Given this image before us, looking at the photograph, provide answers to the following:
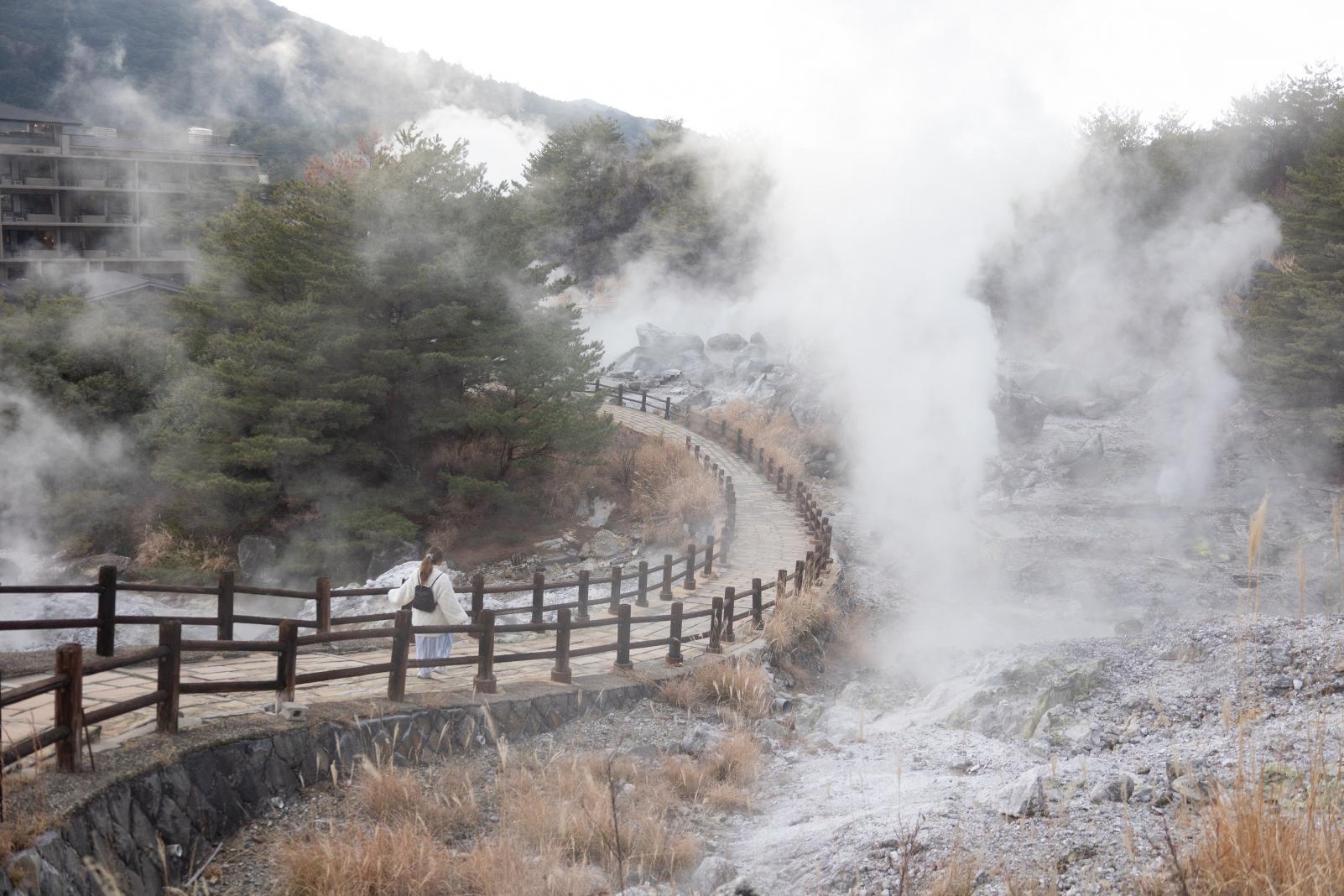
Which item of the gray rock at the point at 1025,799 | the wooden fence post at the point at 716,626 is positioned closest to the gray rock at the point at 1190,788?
the gray rock at the point at 1025,799

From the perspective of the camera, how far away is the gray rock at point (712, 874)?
4.73 m

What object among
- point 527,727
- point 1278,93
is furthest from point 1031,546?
point 1278,93

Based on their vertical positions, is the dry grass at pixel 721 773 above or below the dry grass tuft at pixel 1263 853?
below

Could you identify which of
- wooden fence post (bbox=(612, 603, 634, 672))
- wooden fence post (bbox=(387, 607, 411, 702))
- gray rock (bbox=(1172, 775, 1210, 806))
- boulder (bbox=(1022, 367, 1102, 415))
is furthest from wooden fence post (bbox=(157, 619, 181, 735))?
boulder (bbox=(1022, 367, 1102, 415))

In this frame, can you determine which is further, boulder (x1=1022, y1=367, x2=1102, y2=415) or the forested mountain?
the forested mountain

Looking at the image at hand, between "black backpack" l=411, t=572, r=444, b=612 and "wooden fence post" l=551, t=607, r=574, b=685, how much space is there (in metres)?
1.14

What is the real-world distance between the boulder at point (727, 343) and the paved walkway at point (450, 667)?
15661 mm

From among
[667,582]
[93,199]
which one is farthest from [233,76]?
[667,582]

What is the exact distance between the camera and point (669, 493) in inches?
792

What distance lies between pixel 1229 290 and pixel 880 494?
59.1ft

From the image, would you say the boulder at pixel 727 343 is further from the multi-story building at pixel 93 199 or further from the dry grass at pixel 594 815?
the dry grass at pixel 594 815

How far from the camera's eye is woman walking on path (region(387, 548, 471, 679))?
7.72 meters

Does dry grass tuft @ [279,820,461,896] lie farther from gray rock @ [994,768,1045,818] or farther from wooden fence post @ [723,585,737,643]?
wooden fence post @ [723,585,737,643]

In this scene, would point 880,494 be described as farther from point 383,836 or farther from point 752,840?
point 383,836
